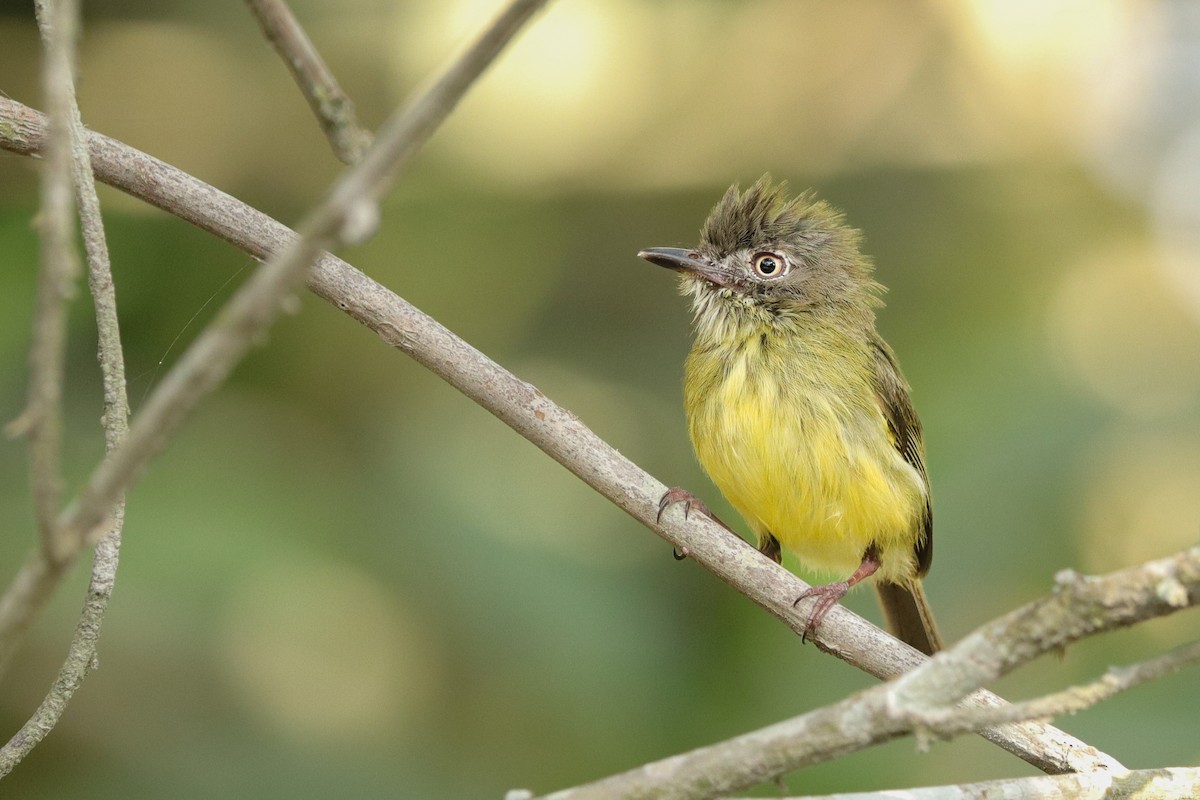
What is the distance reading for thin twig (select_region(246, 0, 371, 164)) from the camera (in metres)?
1.77

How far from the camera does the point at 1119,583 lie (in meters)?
1.69

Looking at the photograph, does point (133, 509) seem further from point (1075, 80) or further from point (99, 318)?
point (1075, 80)

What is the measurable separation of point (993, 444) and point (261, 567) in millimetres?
2954

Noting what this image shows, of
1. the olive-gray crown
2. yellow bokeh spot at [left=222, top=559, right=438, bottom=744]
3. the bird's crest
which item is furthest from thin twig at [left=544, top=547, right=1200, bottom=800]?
yellow bokeh spot at [left=222, top=559, right=438, bottom=744]

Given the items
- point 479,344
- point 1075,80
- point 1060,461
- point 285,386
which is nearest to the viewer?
point 1060,461

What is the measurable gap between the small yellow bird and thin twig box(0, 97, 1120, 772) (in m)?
0.21

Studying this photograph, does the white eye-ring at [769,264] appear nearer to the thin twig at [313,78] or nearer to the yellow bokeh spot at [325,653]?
the yellow bokeh spot at [325,653]

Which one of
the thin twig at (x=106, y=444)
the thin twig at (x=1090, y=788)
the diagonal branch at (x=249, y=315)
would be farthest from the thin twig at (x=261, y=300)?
the thin twig at (x=1090, y=788)

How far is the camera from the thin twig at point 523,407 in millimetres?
2773

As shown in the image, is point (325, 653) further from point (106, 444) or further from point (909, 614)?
point (106, 444)

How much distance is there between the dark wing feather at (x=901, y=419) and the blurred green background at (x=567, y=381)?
0.57 m

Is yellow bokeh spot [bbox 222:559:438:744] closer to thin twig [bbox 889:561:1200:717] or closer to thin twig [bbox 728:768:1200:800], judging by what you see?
thin twig [bbox 728:768:1200:800]

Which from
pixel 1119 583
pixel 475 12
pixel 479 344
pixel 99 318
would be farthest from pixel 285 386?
pixel 1119 583

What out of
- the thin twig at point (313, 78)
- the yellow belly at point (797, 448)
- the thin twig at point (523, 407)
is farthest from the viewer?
the yellow belly at point (797, 448)
